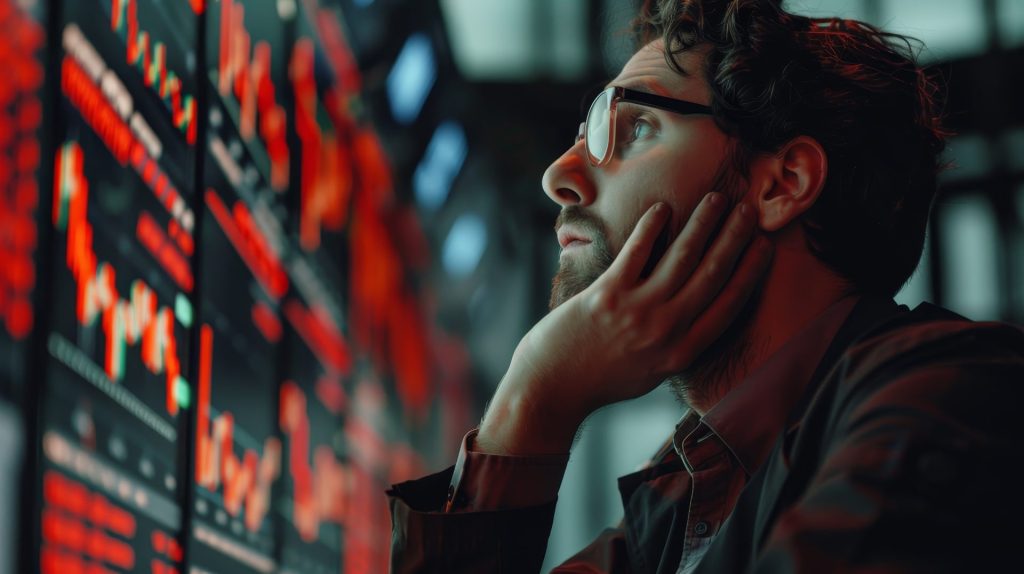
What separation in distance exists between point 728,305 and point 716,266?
0.06 metres

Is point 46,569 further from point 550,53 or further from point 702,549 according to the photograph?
point 550,53

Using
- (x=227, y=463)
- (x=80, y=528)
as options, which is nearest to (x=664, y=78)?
(x=80, y=528)

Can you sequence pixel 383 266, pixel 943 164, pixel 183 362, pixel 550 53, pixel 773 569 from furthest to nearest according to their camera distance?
pixel 550 53, pixel 383 266, pixel 183 362, pixel 943 164, pixel 773 569

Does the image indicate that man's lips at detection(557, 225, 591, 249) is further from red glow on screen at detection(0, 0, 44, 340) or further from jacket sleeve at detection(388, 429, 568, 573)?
red glow on screen at detection(0, 0, 44, 340)

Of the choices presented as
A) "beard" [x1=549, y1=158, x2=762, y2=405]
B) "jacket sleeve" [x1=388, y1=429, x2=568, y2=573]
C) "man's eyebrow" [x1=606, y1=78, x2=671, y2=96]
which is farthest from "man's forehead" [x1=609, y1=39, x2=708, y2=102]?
"jacket sleeve" [x1=388, y1=429, x2=568, y2=573]

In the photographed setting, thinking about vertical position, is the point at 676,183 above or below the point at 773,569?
above

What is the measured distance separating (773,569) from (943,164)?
111 cm

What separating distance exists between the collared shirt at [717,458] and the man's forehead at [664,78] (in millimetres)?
425

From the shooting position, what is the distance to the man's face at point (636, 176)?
1714mm

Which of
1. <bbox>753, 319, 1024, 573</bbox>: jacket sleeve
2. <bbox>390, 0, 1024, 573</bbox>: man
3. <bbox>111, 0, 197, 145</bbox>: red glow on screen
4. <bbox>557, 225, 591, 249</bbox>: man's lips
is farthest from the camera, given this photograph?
<bbox>111, 0, 197, 145</bbox>: red glow on screen

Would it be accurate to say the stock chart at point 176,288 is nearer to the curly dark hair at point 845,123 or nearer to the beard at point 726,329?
the beard at point 726,329

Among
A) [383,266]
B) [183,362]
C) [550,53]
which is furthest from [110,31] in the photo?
[550,53]

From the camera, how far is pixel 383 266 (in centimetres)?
470

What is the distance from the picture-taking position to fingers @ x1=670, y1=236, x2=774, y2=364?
157cm
